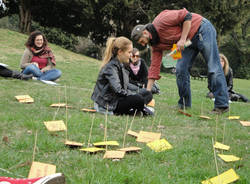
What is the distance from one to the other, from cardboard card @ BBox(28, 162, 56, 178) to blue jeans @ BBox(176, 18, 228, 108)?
3.26m

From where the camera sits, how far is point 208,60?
4.63m

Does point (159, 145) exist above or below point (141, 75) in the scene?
above

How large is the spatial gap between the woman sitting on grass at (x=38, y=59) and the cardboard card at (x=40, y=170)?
222 inches

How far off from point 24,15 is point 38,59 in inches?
700

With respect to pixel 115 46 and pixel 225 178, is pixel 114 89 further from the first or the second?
pixel 225 178

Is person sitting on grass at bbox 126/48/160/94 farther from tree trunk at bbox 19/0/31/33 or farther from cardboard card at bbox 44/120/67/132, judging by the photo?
tree trunk at bbox 19/0/31/33

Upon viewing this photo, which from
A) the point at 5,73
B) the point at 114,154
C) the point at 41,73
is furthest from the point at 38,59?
the point at 114,154

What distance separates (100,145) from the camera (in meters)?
2.68

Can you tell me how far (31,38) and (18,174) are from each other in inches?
235

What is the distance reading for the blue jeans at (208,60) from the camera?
15.1ft

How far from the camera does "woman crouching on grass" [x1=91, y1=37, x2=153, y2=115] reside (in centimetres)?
420

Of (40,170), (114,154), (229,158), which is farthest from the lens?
(229,158)

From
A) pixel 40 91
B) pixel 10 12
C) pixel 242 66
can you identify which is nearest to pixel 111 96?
pixel 40 91

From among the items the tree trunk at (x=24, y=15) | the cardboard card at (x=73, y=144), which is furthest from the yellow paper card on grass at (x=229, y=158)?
the tree trunk at (x=24, y=15)
